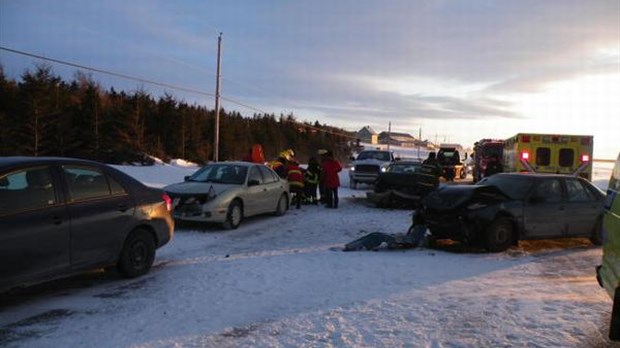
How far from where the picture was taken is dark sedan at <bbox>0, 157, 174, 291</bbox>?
19.8ft

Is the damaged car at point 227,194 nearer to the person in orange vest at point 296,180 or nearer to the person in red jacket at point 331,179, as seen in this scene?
the person in orange vest at point 296,180

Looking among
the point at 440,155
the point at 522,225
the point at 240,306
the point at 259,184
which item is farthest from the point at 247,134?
the point at 240,306

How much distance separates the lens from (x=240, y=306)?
669 centimetres

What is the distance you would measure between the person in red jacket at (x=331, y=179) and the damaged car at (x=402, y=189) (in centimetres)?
128

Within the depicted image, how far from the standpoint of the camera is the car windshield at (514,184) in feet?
37.5

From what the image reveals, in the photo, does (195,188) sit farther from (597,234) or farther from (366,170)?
(366,170)

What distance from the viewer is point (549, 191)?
11711 millimetres

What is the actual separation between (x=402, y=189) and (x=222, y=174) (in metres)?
6.58

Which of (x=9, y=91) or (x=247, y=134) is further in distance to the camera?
(x=247, y=134)

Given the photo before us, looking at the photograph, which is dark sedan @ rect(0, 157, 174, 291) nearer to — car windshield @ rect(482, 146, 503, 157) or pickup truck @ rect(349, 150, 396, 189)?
pickup truck @ rect(349, 150, 396, 189)

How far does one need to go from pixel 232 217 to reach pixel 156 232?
469cm

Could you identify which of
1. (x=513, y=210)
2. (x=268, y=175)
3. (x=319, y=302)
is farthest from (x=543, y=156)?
(x=319, y=302)

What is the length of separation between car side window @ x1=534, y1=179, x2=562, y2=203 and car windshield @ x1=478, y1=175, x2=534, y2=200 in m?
0.20

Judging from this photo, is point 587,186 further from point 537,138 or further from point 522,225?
point 537,138
